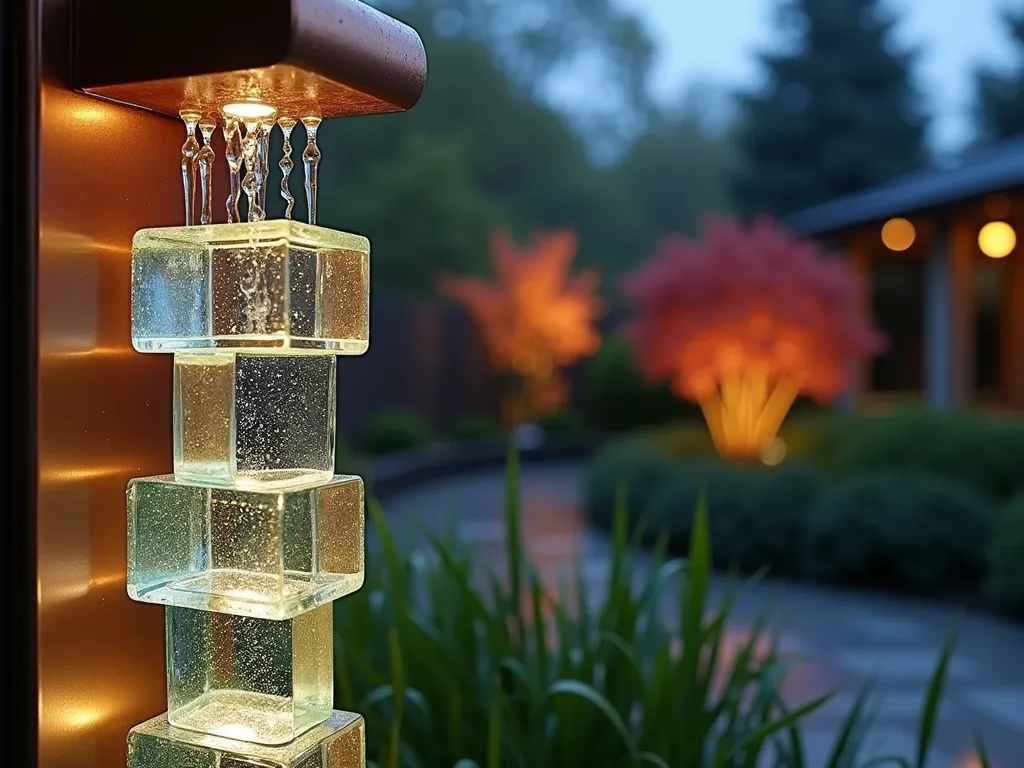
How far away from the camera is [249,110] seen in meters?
1.07

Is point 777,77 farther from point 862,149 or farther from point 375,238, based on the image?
point 375,238

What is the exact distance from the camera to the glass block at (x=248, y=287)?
971 millimetres

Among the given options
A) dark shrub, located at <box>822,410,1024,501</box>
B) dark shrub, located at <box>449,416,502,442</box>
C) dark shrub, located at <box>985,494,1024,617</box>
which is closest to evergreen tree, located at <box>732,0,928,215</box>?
dark shrub, located at <box>449,416,502,442</box>

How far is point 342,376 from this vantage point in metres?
10.1

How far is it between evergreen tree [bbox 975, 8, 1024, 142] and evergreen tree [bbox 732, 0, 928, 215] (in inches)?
77.7

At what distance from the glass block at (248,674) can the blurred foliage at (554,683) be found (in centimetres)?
43

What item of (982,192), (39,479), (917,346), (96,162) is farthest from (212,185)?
(917,346)

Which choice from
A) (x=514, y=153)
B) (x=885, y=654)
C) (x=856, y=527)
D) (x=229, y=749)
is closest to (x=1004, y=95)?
(x=514, y=153)

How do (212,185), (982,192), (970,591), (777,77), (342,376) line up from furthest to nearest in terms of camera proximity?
(777,77) < (342,376) < (982,192) < (970,591) < (212,185)

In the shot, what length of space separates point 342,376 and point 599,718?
27.9ft

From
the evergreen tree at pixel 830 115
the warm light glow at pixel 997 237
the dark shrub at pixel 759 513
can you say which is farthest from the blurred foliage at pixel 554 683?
the evergreen tree at pixel 830 115

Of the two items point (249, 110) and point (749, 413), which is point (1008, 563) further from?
point (249, 110)

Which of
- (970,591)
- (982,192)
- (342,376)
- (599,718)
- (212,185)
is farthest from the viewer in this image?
(342,376)

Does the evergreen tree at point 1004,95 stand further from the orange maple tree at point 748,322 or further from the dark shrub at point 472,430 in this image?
the orange maple tree at point 748,322
